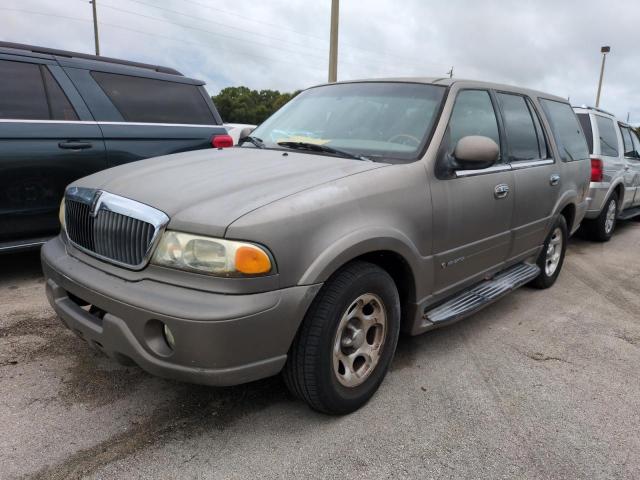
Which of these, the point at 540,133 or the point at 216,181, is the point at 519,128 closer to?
the point at 540,133

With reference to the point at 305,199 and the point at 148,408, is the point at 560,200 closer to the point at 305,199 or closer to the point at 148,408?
the point at 305,199

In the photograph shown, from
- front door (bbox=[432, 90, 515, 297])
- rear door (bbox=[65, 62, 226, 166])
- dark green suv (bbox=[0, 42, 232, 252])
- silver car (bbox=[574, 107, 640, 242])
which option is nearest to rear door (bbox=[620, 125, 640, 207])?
silver car (bbox=[574, 107, 640, 242])

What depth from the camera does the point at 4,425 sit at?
7.67 ft

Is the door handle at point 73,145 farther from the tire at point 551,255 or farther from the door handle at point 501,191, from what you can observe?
the tire at point 551,255

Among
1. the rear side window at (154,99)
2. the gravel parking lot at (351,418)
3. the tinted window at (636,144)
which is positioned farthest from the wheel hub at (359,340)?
the tinted window at (636,144)

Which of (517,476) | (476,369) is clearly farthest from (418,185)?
(517,476)

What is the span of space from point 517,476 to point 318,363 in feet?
3.27

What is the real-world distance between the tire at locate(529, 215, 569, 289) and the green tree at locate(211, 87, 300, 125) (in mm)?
40186

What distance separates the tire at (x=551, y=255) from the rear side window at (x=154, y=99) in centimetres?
362

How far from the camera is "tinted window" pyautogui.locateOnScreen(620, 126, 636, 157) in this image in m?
7.55

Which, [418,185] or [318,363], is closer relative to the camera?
[318,363]

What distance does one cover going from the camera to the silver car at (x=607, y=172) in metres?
6.59

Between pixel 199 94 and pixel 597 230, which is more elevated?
pixel 199 94

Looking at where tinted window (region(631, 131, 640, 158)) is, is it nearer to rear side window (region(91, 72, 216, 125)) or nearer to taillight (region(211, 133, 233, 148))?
taillight (region(211, 133, 233, 148))
